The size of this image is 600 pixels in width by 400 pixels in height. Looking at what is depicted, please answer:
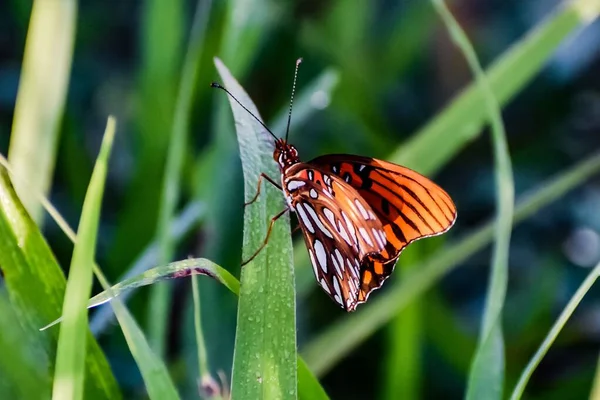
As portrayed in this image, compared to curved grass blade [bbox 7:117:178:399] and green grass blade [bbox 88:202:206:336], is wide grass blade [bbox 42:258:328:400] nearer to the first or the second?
curved grass blade [bbox 7:117:178:399]

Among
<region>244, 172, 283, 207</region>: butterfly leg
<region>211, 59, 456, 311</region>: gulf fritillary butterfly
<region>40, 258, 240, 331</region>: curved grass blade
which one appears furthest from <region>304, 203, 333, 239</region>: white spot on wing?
<region>40, 258, 240, 331</region>: curved grass blade

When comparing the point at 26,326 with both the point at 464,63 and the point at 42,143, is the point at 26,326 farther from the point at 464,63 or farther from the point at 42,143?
the point at 464,63

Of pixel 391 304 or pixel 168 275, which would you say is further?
pixel 391 304

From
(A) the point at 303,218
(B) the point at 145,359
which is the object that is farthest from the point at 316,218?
(B) the point at 145,359

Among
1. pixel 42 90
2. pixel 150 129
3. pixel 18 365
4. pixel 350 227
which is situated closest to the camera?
pixel 18 365

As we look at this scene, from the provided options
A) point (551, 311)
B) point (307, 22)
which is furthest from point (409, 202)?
point (307, 22)

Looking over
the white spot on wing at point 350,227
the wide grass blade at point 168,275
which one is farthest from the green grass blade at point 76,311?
the white spot on wing at point 350,227

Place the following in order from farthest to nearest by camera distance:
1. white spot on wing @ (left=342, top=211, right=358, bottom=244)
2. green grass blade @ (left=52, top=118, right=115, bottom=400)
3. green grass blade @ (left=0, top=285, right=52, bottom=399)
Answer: white spot on wing @ (left=342, top=211, right=358, bottom=244), green grass blade @ (left=0, top=285, right=52, bottom=399), green grass blade @ (left=52, top=118, right=115, bottom=400)

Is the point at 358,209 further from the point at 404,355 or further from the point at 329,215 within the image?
the point at 404,355
